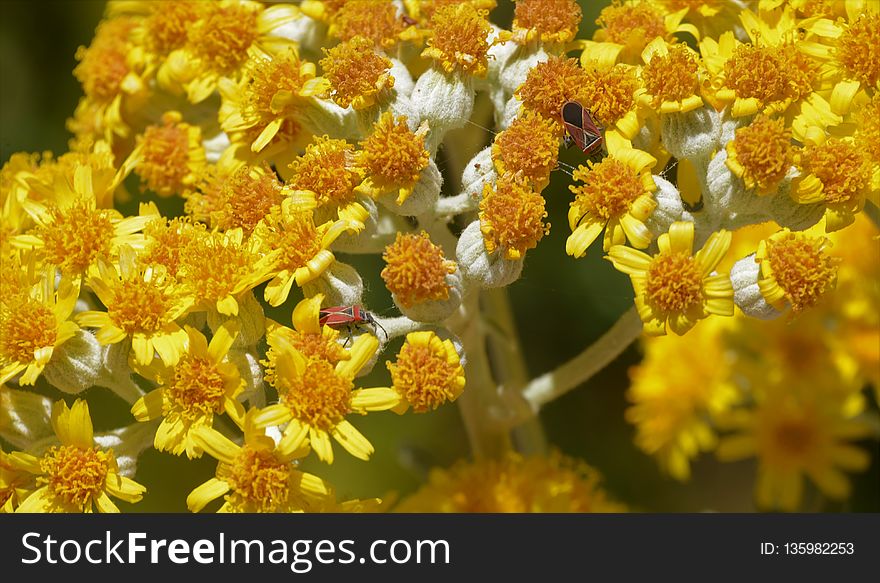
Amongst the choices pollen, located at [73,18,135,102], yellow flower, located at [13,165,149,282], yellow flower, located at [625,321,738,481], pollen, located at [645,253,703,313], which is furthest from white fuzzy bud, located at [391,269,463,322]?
yellow flower, located at [625,321,738,481]

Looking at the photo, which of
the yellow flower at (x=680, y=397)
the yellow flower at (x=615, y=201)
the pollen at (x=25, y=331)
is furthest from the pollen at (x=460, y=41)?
the yellow flower at (x=680, y=397)

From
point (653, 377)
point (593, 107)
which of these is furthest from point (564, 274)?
point (593, 107)

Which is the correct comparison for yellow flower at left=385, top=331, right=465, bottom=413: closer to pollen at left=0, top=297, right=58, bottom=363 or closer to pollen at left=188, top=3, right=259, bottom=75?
pollen at left=0, top=297, right=58, bottom=363

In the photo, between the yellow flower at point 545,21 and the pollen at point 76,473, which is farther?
the yellow flower at point 545,21

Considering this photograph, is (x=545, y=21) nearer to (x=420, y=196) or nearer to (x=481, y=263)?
(x=420, y=196)

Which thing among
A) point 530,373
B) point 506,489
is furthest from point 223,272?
point 530,373

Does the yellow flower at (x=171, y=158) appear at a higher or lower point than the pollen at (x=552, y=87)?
lower

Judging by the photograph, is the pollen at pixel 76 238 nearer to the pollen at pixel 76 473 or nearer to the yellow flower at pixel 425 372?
the pollen at pixel 76 473
